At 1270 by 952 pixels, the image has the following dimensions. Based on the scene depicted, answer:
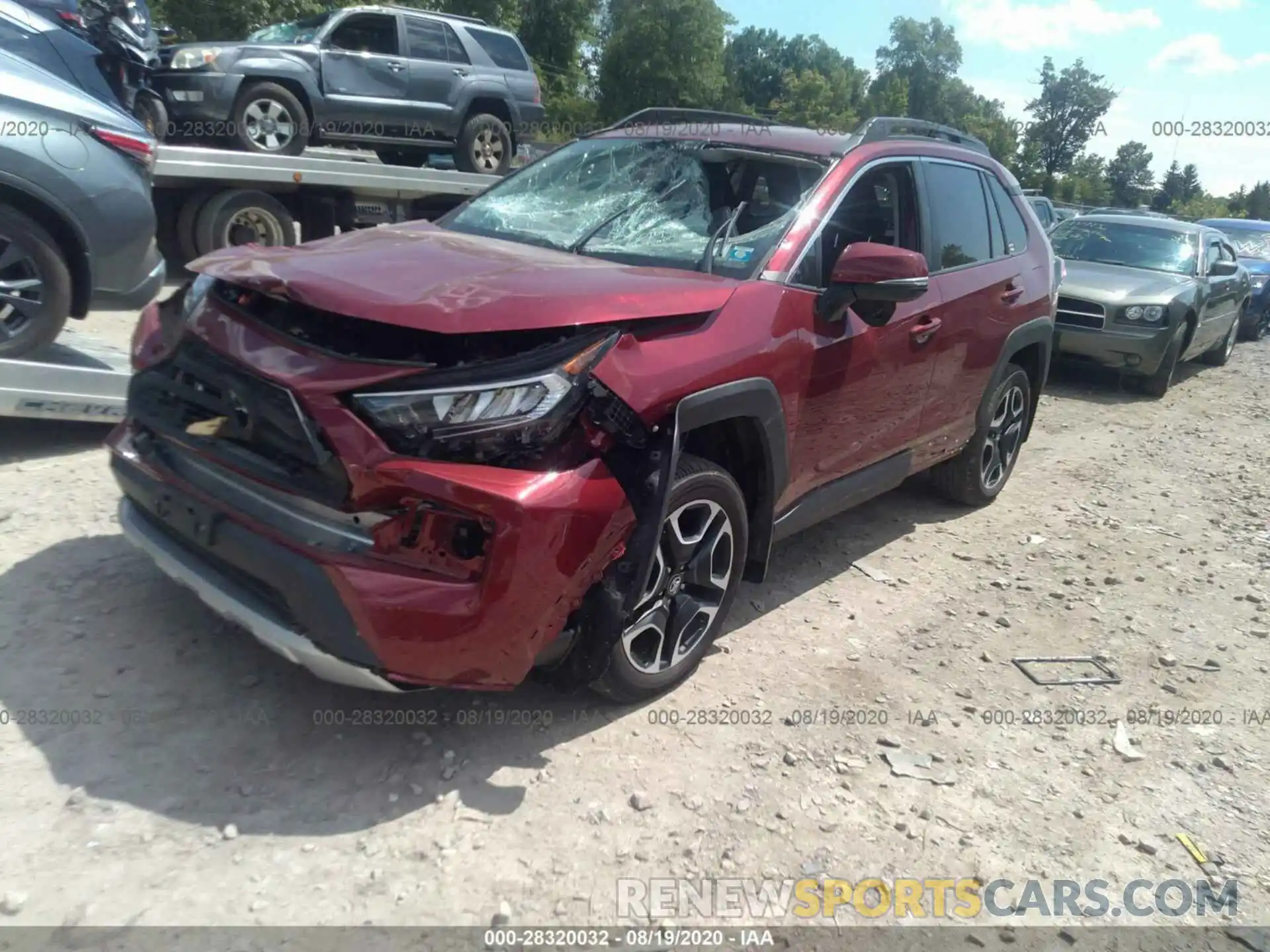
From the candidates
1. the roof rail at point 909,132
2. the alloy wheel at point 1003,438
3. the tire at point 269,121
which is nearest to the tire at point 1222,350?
the alloy wheel at point 1003,438

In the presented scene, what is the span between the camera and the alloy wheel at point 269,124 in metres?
9.53

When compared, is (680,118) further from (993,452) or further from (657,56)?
(657,56)

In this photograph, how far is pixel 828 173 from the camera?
3904 mm

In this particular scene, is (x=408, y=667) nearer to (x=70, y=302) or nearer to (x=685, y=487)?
(x=685, y=487)

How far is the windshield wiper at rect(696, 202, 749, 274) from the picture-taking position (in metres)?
3.53

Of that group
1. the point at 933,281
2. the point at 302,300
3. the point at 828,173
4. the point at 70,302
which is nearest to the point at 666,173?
the point at 828,173

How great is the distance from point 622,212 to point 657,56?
4753cm

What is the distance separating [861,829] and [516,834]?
41.0 inches

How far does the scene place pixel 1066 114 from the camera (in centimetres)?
5244

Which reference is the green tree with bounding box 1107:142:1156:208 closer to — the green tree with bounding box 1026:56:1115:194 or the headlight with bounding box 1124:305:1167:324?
the green tree with bounding box 1026:56:1115:194

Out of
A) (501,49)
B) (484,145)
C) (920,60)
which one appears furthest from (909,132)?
(920,60)

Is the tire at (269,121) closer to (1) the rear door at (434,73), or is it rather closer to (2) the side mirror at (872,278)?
(1) the rear door at (434,73)

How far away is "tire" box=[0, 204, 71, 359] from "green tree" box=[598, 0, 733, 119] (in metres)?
44.9

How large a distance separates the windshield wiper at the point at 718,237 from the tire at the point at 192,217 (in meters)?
5.76
